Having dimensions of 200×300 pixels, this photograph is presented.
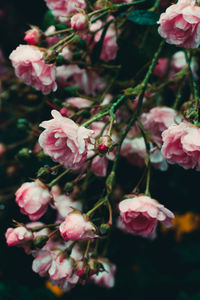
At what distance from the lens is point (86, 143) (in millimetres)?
569

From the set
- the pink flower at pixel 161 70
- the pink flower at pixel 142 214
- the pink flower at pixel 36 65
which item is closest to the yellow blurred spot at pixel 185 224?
the pink flower at pixel 161 70

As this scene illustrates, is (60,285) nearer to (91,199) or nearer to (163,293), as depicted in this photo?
(91,199)

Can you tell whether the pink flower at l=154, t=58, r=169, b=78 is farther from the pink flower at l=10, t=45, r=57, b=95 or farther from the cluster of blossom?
the pink flower at l=10, t=45, r=57, b=95

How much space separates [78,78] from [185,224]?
2.46 feet

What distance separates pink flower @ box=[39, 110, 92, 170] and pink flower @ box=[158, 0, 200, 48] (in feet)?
0.71

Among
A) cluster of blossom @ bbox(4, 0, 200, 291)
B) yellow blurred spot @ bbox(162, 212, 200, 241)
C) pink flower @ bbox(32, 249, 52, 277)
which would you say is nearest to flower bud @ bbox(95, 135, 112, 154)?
cluster of blossom @ bbox(4, 0, 200, 291)

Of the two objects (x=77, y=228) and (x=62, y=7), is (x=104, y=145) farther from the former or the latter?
(x=62, y=7)

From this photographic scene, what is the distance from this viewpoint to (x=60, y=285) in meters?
0.67

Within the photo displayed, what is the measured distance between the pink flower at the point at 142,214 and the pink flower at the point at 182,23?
262 mm

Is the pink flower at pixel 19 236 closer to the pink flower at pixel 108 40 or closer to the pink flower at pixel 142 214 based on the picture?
the pink flower at pixel 142 214

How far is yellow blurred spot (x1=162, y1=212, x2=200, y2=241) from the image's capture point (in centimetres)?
135

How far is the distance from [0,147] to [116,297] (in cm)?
57

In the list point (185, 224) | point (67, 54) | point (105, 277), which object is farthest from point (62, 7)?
point (185, 224)

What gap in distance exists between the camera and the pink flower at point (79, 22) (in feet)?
2.11
